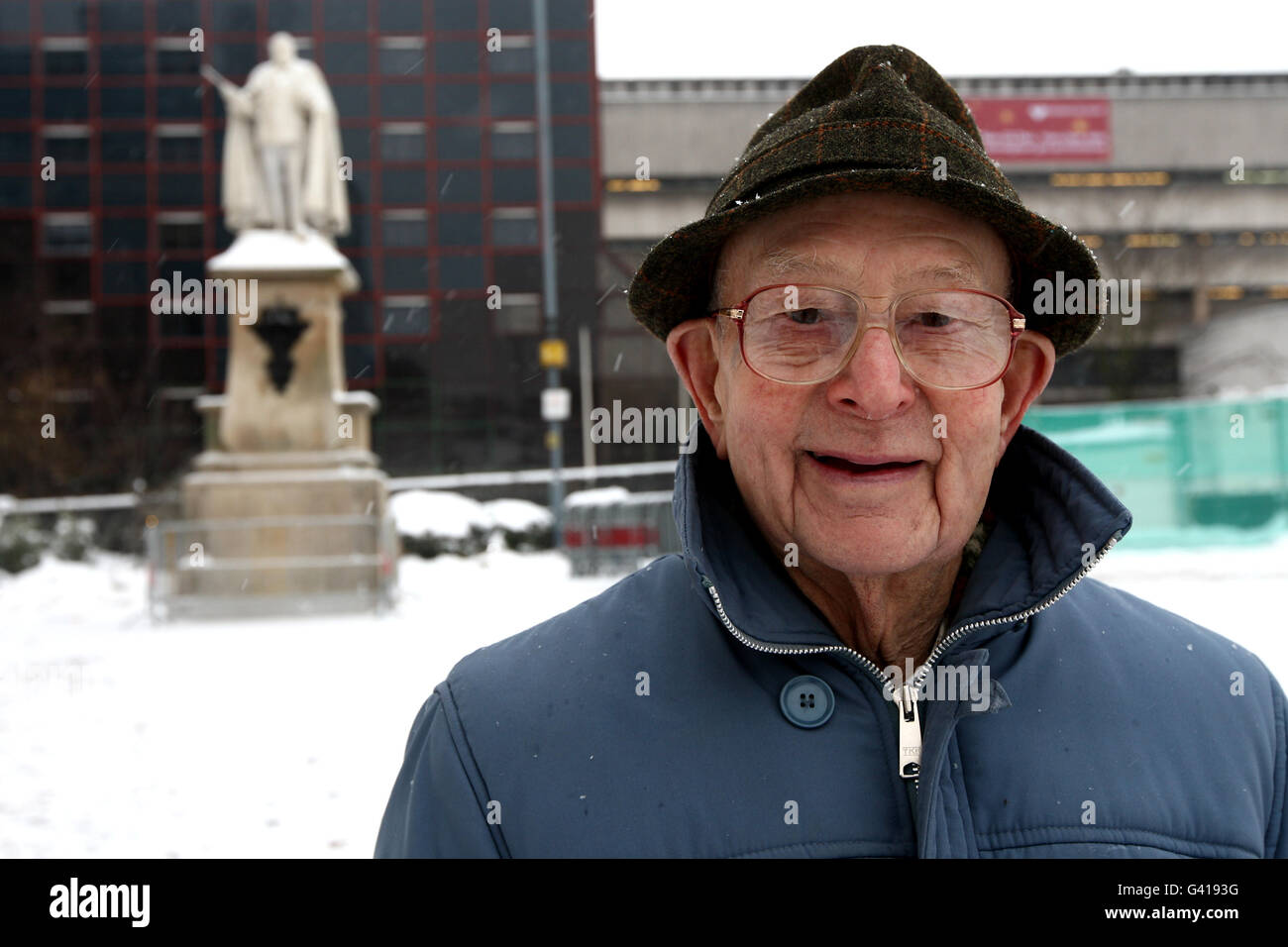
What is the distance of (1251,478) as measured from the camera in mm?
12664

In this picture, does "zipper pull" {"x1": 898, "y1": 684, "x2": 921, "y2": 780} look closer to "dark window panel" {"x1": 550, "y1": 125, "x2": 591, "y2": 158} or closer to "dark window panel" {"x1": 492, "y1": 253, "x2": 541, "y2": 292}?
"dark window panel" {"x1": 550, "y1": 125, "x2": 591, "y2": 158}

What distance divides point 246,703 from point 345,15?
21.0m

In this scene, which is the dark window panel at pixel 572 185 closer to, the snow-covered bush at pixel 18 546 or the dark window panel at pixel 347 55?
the dark window panel at pixel 347 55

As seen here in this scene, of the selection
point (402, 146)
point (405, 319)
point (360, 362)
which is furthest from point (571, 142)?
point (360, 362)

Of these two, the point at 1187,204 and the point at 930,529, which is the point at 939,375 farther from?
the point at 1187,204

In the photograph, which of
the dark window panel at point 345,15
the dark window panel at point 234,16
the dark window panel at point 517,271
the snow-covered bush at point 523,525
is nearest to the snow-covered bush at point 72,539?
the snow-covered bush at point 523,525

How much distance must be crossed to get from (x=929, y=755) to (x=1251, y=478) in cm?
1294

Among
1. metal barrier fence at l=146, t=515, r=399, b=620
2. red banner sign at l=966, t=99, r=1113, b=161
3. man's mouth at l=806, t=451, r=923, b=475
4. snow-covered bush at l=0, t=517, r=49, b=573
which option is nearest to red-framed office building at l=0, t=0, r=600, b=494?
snow-covered bush at l=0, t=517, r=49, b=573

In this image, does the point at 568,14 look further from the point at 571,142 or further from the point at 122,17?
the point at 122,17

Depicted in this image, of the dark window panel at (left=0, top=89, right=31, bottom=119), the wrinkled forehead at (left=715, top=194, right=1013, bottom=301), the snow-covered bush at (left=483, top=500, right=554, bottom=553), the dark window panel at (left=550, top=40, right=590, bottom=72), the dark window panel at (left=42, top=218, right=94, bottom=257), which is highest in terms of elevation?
the dark window panel at (left=0, top=89, right=31, bottom=119)

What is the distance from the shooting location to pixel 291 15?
79.0 ft

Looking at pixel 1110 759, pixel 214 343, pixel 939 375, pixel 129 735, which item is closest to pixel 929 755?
pixel 1110 759

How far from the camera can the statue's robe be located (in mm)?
12453

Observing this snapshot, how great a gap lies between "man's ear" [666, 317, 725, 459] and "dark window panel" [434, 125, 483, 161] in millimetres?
23641
